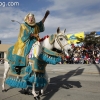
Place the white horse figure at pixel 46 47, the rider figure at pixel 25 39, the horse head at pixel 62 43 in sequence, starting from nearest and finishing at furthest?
the horse head at pixel 62 43, the white horse figure at pixel 46 47, the rider figure at pixel 25 39

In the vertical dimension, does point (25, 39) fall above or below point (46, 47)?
above

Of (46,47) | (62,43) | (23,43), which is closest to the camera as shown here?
(62,43)

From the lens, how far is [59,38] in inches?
216

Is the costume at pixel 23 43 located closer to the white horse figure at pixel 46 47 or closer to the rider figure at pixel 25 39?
the rider figure at pixel 25 39

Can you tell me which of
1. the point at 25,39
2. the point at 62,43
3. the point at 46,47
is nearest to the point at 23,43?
the point at 25,39

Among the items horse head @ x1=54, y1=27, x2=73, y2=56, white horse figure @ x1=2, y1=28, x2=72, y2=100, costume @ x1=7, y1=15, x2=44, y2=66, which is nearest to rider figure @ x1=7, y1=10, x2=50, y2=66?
costume @ x1=7, y1=15, x2=44, y2=66

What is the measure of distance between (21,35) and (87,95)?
114 inches

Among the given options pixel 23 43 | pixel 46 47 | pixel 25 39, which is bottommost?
pixel 46 47

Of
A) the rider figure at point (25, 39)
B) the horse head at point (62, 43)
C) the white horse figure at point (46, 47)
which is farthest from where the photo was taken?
the rider figure at point (25, 39)

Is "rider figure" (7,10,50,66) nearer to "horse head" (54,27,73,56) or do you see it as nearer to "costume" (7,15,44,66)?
"costume" (7,15,44,66)

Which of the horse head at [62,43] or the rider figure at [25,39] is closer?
the horse head at [62,43]

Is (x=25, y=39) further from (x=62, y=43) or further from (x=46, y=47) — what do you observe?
(x=62, y=43)

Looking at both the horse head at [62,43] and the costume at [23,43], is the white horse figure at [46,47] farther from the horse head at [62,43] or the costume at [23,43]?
the costume at [23,43]

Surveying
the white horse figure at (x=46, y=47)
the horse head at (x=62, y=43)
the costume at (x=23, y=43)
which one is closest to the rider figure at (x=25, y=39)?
the costume at (x=23, y=43)
